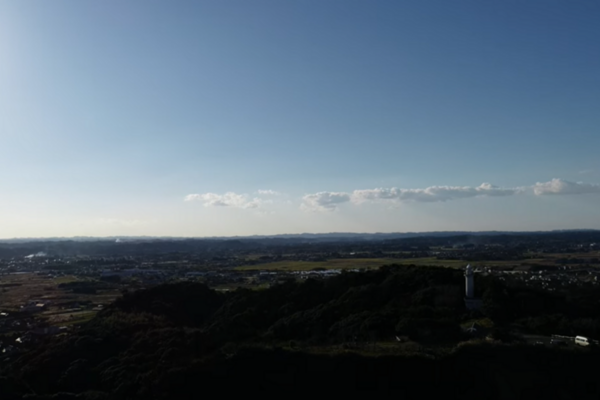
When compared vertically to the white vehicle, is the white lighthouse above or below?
above

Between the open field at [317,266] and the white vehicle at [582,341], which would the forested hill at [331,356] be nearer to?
the white vehicle at [582,341]

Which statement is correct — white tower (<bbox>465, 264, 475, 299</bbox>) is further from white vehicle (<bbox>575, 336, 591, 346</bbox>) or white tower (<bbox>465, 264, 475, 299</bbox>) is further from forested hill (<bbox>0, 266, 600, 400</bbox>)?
white vehicle (<bbox>575, 336, 591, 346</bbox>)

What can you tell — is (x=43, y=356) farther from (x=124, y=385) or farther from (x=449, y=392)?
(x=449, y=392)

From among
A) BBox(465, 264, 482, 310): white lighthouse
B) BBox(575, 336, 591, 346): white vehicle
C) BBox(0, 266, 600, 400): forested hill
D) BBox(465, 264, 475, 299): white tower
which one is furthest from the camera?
BBox(465, 264, 475, 299): white tower

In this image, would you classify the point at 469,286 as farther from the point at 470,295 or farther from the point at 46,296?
the point at 46,296

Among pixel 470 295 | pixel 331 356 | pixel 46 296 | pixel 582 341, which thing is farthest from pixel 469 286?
pixel 46 296

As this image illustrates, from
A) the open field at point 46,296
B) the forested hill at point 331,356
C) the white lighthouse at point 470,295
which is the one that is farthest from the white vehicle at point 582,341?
the open field at point 46,296

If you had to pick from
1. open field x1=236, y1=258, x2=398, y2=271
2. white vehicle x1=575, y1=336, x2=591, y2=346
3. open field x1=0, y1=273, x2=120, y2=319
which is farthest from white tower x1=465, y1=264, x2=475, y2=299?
open field x1=236, y1=258, x2=398, y2=271

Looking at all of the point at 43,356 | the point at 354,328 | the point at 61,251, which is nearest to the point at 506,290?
the point at 354,328
